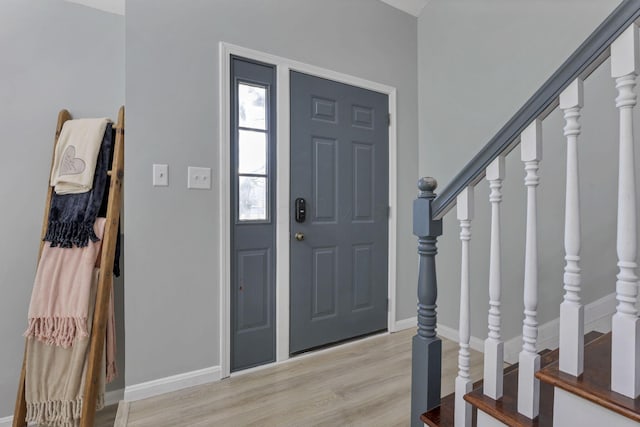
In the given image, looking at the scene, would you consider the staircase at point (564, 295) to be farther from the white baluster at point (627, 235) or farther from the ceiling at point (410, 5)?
the ceiling at point (410, 5)

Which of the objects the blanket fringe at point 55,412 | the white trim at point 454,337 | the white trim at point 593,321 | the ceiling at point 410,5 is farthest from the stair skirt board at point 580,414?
the ceiling at point 410,5

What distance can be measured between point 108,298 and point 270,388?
3.43 ft

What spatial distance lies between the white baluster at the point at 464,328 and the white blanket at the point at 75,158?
1879 mm

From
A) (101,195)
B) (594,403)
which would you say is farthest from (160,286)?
(594,403)

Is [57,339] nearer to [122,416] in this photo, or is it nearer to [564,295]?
[122,416]

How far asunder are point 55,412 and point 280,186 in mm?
1707

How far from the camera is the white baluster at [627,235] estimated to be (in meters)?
0.76

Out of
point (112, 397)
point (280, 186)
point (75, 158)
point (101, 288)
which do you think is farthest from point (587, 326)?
point (75, 158)

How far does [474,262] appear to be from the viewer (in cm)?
232

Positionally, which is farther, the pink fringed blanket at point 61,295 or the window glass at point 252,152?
the window glass at point 252,152

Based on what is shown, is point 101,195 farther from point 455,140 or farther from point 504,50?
point 504,50

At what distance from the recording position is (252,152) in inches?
81.7

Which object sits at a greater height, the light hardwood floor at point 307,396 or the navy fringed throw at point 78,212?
the navy fringed throw at point 78,212

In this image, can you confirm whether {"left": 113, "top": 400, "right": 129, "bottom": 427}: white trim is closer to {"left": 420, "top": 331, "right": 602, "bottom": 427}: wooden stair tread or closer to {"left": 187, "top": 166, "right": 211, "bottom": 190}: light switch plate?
{"left": 187, "top": 166, "right": 211, "bottom": 190}: light switch plate
